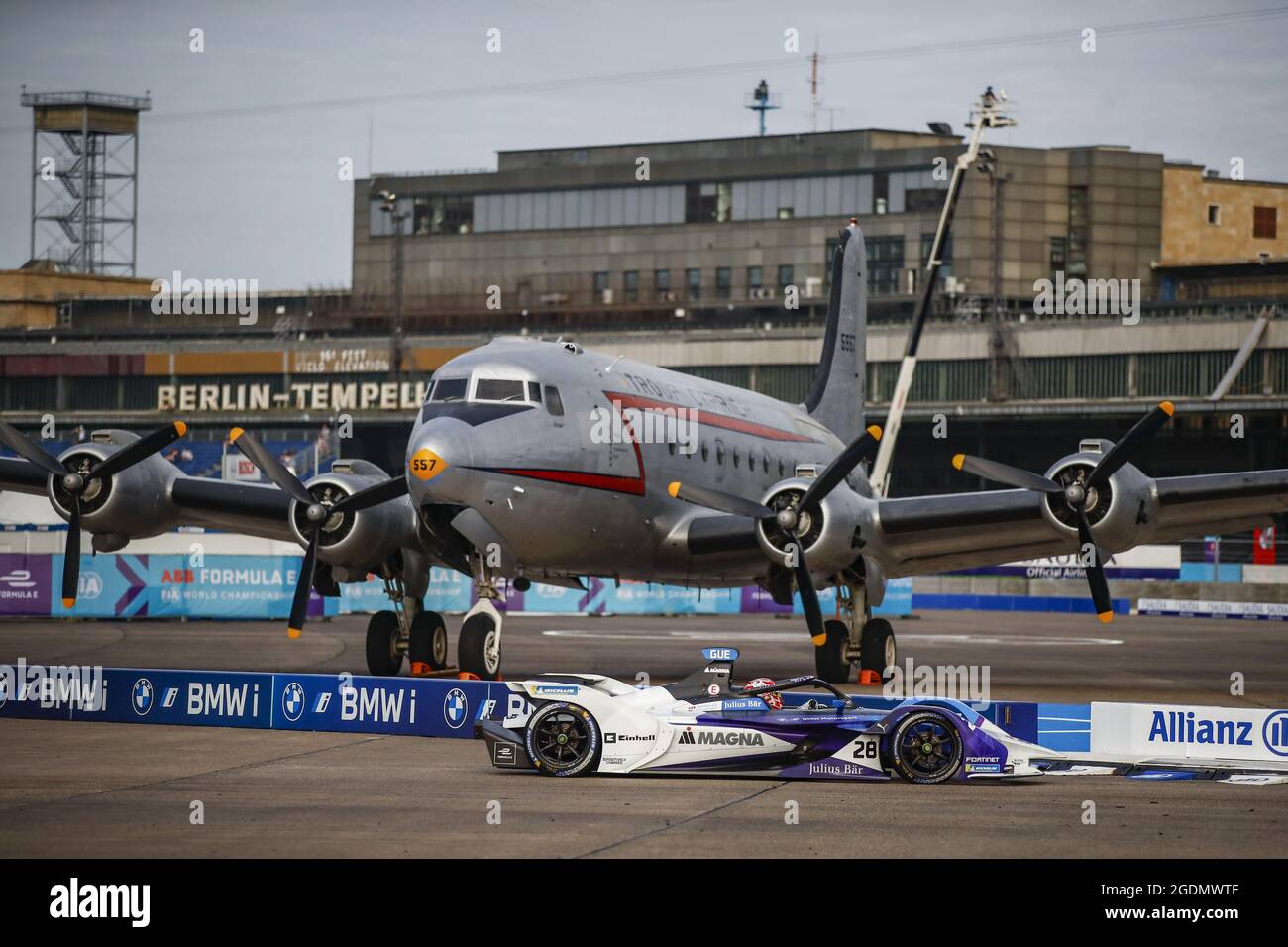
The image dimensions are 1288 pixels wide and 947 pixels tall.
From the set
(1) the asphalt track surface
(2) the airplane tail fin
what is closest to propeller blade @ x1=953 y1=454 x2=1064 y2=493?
(1) the asphalt track surface

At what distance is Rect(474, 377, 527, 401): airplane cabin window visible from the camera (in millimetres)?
26906

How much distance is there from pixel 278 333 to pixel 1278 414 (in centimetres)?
6279

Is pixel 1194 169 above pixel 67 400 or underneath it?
above

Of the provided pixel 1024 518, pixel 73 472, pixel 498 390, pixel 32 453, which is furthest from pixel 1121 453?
pixel 32 453

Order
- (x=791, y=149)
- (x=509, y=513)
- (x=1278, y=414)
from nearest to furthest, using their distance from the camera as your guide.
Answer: (x=509, y=513) < (x=1278, y=414) < (x=791, y=149)

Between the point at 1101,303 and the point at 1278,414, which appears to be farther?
the point at 1101,303

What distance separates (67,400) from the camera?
105438 mm

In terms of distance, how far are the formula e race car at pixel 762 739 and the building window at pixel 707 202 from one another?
299 ft

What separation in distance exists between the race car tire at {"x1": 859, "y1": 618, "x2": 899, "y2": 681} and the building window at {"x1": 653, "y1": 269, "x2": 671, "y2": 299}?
76703 millimetres

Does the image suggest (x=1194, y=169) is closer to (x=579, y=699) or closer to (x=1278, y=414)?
(x=1278, y=414)

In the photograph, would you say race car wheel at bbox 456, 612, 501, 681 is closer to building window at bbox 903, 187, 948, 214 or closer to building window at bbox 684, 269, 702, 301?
building window at bbox 903, 187, 948, 214

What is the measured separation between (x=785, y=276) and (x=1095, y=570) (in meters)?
77.0

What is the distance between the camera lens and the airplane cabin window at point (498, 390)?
26906 mm

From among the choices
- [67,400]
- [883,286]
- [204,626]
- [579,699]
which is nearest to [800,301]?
[883,286]
